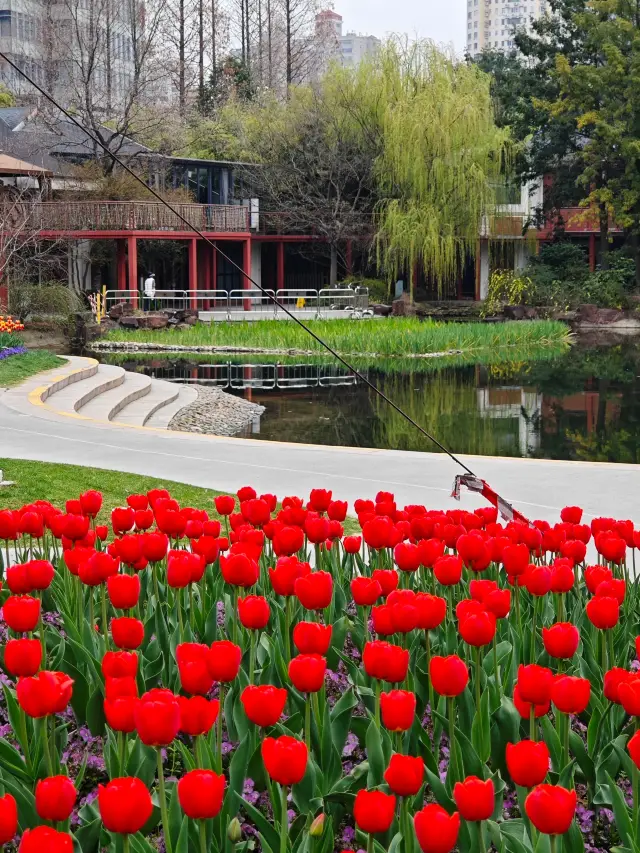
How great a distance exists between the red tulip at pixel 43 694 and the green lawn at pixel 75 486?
5900 mm

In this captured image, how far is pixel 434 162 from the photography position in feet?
120

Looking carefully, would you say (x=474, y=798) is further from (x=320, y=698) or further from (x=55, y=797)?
(x=320, y=698)

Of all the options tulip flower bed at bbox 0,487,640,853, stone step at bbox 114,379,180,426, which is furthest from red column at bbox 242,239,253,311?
tulip flower bed at bbox 0,487,640,853

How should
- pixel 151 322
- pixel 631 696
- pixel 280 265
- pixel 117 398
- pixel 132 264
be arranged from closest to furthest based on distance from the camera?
pixel 631 696
pixel 117 398
pixel 151 322
pixel 132 264
pixel 280 265

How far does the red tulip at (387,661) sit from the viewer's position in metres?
2.57

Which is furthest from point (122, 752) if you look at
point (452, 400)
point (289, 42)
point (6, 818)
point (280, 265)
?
point (289, 42)

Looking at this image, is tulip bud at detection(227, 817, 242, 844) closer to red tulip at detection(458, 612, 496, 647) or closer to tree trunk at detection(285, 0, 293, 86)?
red tulip at detection(458, 612, 496, 647)

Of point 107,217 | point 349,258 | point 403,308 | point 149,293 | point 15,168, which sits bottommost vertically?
point 403,308

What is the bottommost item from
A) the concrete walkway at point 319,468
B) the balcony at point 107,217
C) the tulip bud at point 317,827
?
the concrete walkway at point 319,468

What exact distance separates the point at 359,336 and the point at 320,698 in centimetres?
2622

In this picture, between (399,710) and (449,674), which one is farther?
(449,674)

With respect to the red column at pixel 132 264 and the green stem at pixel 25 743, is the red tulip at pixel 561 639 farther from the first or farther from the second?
the red column at pixel 132 264

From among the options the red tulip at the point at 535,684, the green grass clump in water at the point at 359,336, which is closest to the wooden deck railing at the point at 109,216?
the green grass clump in water at the point at 359,336

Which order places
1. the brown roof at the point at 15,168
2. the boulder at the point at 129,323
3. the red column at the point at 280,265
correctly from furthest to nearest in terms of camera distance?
the red column at the point at 280,265, the boulder at the point at 129,323, the brown roof at the point at 15,168
